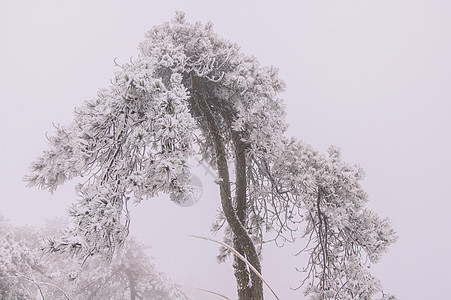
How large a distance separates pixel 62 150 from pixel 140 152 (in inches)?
61.6

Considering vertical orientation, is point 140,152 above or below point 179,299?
below

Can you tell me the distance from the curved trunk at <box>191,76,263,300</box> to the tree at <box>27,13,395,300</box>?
2cm

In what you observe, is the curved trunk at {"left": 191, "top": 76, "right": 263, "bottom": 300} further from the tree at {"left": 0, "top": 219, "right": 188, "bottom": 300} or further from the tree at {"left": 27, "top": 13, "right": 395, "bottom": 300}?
the tree at {"left": 0, "top": 219, "right": 188, "bottom": 300}

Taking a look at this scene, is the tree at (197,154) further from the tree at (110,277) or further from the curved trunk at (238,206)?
the tree at (110,277)

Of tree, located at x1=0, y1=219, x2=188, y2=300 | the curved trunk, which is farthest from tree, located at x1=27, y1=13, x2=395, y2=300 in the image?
tree, located at x1=0, y1=219, x2=188, y2=300

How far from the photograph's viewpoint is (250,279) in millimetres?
5684

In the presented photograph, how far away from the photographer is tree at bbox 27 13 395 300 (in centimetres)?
472

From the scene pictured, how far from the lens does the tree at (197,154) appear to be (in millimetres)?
4719

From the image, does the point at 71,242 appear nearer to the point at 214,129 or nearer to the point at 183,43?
the point at 214,129

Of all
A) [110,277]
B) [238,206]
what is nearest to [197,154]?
[238,206]

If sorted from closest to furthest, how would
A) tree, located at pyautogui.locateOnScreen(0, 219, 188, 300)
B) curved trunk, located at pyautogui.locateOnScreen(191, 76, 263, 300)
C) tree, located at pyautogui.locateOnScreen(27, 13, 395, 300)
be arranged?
tree, located at pyautogui.locateOnScreen(27, 13, 395, 300), curved trunk, located at pyautogui.locateOnScreen(191, 76, 263, 300), tree, located at pyautogui.locateOnScreen(0, 219, 188, 300)

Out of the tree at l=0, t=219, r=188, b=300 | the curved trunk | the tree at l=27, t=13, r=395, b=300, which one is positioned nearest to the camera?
the tree at l=27, t=13, r=395, b=300

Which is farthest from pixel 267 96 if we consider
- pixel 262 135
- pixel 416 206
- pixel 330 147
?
pixel 416 206

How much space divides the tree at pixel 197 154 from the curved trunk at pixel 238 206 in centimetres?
2
